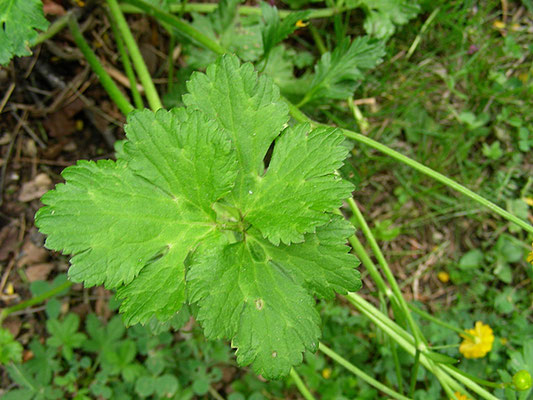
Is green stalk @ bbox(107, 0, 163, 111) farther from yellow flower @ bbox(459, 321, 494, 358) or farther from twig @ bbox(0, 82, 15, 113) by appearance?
yellow flower @ bbox(459, 321, 494, 358)

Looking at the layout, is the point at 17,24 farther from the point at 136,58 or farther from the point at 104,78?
the point at 136,58

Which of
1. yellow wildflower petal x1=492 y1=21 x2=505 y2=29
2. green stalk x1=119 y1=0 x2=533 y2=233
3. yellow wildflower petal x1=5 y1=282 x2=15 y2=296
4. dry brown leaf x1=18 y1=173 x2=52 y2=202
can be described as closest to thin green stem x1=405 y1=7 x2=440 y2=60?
yellow wildflower petal x1=492 y1=21 x2=505 y2=29

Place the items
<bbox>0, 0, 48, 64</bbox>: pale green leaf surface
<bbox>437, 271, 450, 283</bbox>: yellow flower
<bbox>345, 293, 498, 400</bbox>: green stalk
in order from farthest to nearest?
<bbox>437, 271, 450, 283</bbox>: yellow flower, <bbox>345, 293, 498, 400</bbox>: green stalk, <bbox>0, 0, 48, 64</bbox>: pale green leaf surface

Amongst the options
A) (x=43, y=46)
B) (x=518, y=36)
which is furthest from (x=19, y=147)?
(x=518, y=36)

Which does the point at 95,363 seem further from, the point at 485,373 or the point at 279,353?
the point at 485,373

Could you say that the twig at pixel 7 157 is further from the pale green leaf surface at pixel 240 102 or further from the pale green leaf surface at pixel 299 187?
the pale green leaf surface at pixel 299 187

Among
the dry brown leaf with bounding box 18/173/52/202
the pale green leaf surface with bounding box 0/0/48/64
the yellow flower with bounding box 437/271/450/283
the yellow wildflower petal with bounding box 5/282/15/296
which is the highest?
the pale green leaf surface with bounding box 0/0/48/64

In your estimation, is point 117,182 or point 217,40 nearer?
point 117,182
